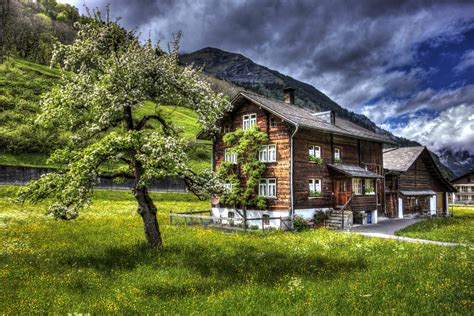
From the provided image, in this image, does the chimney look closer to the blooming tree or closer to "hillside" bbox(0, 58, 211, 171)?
"hillside" bbox(0, 58, 211, 171)

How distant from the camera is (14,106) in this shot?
73.1 metres

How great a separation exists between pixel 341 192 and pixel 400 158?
20201 mm

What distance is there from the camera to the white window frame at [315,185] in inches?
1270

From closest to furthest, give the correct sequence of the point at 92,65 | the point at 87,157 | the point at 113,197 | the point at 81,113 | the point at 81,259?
the point at 87,157, the point at 81,259, the point at 81,113, the point at 92,65, the point at 113,197

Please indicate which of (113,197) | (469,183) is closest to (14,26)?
(113,197)

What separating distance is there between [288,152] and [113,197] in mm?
29696

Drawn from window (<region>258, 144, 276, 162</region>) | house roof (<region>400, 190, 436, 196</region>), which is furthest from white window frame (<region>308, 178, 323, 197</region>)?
house roof (<region>400, 190, 436, 196</region>)

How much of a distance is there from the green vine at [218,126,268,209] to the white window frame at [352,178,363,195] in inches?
367

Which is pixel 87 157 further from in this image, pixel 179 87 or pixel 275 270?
pixel 275 270

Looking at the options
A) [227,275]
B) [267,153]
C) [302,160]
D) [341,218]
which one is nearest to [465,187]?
[341,218]

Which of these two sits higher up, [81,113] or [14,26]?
[14,26]

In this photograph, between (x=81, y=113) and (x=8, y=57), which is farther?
(x=8, y=57)

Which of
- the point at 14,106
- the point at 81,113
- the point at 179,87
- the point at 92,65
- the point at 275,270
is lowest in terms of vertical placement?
the point at 275,270

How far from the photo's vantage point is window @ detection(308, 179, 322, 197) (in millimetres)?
32000
